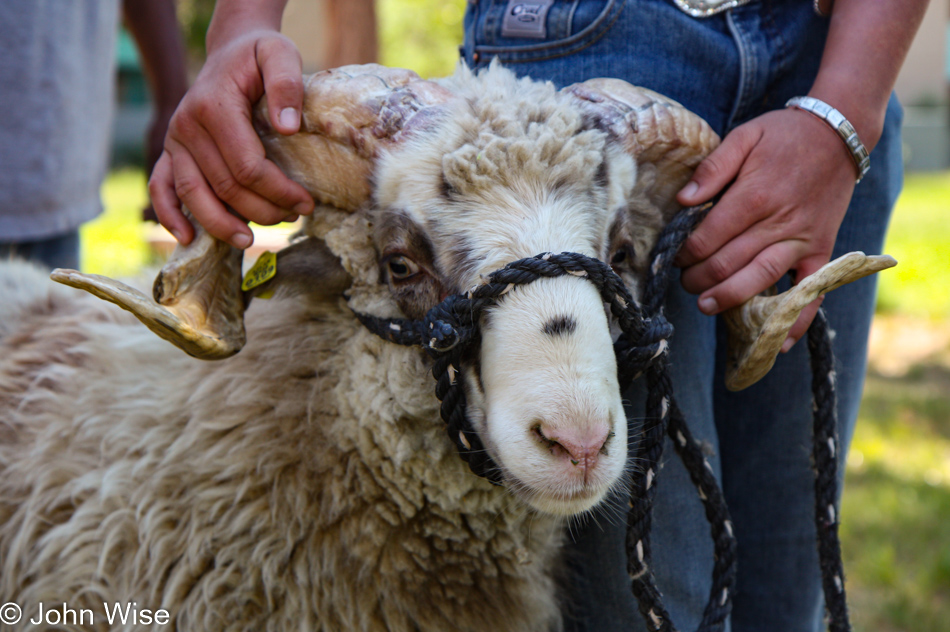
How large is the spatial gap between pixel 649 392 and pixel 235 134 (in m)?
1.06

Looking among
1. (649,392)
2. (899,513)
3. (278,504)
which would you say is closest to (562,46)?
(649,392)

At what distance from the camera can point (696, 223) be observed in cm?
183

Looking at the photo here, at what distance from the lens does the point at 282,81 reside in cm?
166

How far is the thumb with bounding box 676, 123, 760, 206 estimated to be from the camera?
1748mm

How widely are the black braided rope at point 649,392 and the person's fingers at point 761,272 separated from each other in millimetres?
156

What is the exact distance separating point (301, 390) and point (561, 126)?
3.04ft

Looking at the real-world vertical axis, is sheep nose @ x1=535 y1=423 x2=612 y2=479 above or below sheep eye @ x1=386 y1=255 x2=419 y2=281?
below

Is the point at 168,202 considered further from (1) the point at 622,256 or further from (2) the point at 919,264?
(2) the point at 919,264

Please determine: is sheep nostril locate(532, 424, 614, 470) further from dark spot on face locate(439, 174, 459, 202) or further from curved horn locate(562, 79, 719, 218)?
curved horn locate(562, 79, 719, 218)

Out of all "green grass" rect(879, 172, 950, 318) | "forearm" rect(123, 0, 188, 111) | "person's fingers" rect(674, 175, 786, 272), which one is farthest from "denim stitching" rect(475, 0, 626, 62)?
"green grass" rect(879, 172, 950, 318)

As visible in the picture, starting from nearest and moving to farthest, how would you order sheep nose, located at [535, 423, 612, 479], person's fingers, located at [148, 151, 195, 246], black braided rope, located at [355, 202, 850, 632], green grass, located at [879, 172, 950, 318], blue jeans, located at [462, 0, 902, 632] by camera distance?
sheep nose, located at [535, 423, 612, 479] < black braided rope, located at [355, 202, 850, 632] < person's fingers, located at [148, 151, 195, 246] < blue jeans, located at [462, 0, 902, 632] < green grass, located at [879, 172, 950, 318]

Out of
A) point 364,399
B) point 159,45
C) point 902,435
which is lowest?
point 902,435

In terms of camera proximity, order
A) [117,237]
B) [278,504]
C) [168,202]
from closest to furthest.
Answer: [168,202]
[278,504]
[117,237]

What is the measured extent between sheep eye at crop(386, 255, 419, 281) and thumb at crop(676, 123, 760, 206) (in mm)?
656
